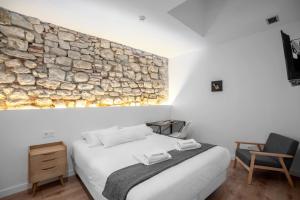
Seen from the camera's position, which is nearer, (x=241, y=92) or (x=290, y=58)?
(x=290, y=58)

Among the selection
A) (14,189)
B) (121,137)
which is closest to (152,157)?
(121,137)

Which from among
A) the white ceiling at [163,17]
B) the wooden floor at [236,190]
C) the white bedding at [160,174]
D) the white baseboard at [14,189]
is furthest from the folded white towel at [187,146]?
the white baseboard at [14,189]

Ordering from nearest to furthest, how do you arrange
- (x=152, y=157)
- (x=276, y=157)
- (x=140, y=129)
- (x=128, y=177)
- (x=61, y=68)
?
(x=128, y=177), (x=152, y=157), (x=276, y=157), (x=61, y=68), (x=140, y=129)

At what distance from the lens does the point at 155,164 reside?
71.7 inches

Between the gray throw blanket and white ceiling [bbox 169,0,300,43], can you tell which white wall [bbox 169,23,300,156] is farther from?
the gray throw blanket

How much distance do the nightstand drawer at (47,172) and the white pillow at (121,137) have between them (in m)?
0.73

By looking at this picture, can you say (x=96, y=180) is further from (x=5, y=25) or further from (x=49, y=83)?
(x=5, y=25)

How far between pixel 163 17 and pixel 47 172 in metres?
3.02

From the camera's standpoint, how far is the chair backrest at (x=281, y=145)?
2.39 meters

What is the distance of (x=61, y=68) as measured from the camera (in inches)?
113

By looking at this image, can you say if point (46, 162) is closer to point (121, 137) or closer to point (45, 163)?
point (45, 163)

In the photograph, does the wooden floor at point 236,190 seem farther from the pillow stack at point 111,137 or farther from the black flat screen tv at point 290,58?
the black flat screen tv at point 290,58

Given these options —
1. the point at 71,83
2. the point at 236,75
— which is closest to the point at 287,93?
the point at 236,75

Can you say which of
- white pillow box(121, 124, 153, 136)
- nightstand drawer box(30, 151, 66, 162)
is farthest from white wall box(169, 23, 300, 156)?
nightstand drawer box(30, 151, 66, 162)
